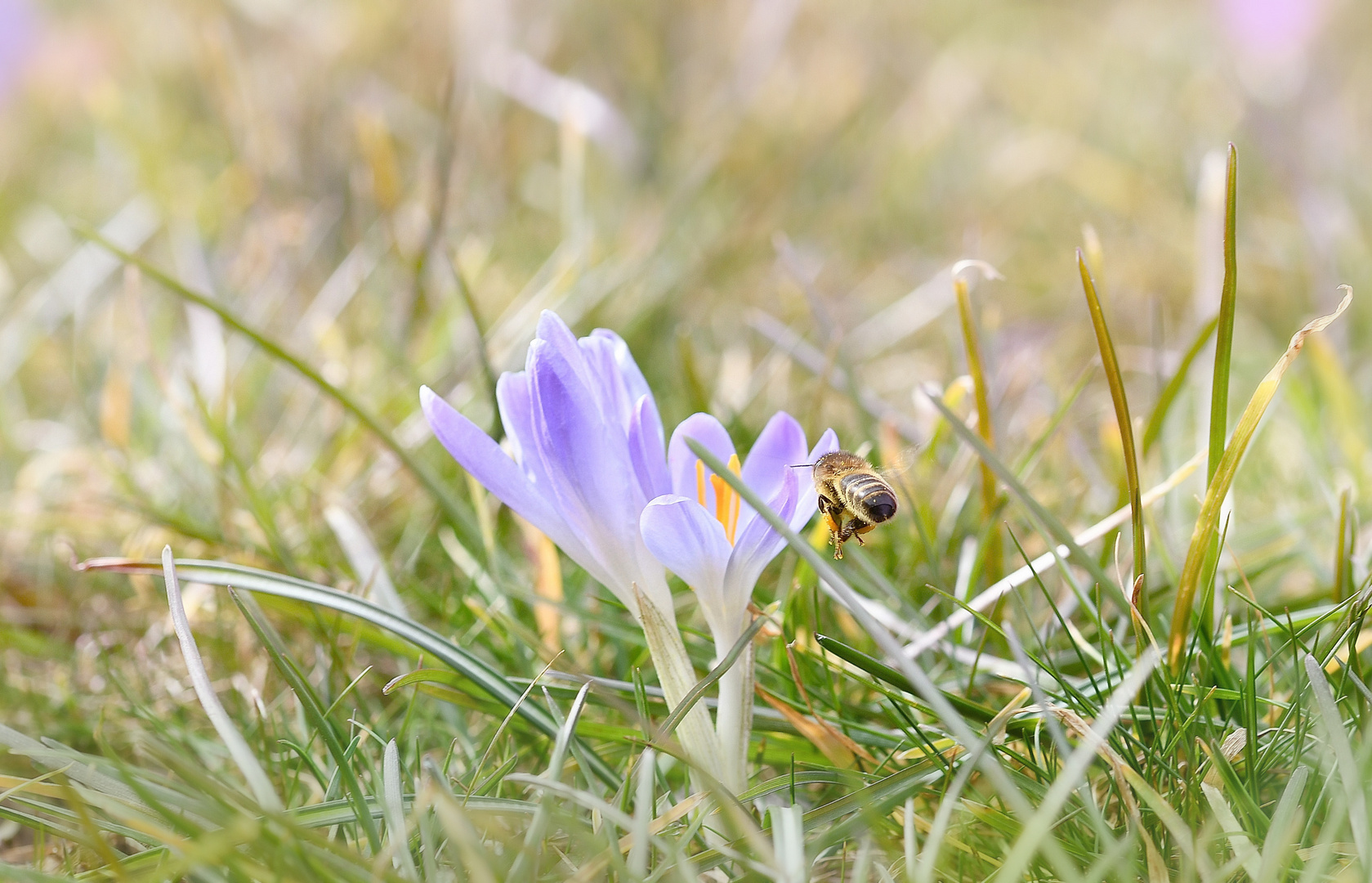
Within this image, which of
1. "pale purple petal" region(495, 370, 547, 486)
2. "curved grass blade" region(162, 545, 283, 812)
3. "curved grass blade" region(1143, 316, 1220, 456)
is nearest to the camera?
"curved grass blade" region(162, 545, 283, 812)

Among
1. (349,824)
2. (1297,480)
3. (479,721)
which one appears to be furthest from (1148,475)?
(349,824)

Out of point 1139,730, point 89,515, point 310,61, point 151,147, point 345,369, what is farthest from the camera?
point 310,61

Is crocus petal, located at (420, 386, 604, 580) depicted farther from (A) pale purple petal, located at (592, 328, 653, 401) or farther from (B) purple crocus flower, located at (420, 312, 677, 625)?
(A) pale purple petal, located at (592, 328, 653, 401)

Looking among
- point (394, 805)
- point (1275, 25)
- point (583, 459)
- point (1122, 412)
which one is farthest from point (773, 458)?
point (1275, 25)

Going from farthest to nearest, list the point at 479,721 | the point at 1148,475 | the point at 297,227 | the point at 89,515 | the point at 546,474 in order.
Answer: the point at 297,227, the point at 89,515, the point at 1148,475, the point at 479,721, the point at 546,474

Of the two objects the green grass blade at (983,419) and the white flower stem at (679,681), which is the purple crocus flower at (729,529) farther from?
the green grass blade at (983,419)

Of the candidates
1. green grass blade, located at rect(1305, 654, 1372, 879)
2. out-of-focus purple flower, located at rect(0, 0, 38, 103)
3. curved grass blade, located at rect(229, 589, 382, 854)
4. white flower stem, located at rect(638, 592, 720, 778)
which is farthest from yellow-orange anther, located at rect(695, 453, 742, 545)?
out-of-focus purple flower, located at rect(0, 0, 38, 103)

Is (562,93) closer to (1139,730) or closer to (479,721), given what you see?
(479,721)
